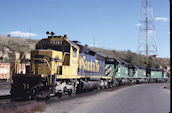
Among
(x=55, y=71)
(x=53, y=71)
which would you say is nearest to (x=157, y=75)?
(x=55, y=71)

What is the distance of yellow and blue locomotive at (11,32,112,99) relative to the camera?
43.0 ft

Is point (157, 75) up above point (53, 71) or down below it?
below

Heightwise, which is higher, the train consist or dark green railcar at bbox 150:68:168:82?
the train consist

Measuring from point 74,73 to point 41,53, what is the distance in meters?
3.05

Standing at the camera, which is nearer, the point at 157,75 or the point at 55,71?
the point at 55,71

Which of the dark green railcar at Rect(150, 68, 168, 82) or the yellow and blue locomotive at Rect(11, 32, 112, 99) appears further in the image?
the dark green railcar at Rect(150, 68, 168, 82)

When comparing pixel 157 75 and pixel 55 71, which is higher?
pixel 55 71

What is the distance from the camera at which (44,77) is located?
13055mm

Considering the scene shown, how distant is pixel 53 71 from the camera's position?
13586 mm

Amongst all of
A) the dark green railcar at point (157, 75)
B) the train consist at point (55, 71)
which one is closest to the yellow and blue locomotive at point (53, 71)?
the train consist at point (55, 71)

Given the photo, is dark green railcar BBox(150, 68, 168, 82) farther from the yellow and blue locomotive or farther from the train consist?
the yellow and blue locomotive

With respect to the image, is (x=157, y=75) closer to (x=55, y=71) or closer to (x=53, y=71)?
(x=55, y=71)

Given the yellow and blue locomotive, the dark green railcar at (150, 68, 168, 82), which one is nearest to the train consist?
the yellow and blue locomotive

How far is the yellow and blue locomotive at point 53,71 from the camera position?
13.1 m
